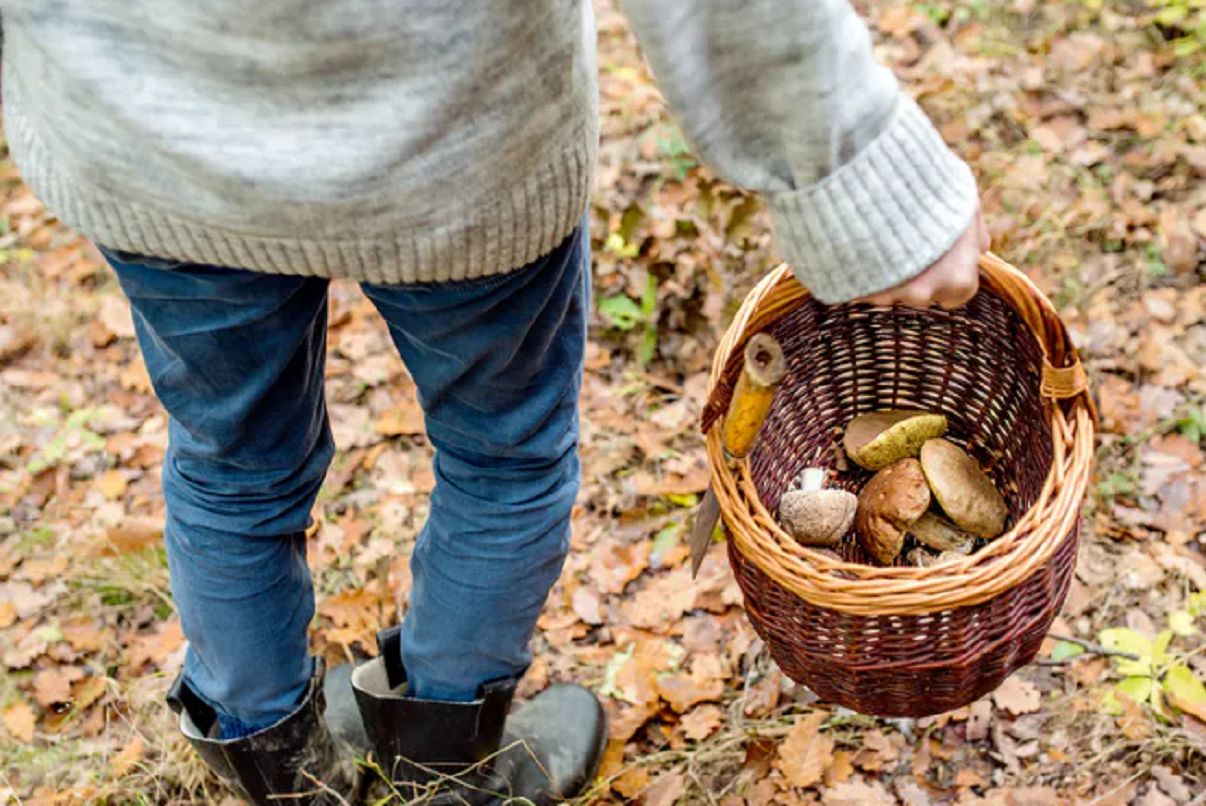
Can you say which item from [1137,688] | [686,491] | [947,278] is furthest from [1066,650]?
[947,278]

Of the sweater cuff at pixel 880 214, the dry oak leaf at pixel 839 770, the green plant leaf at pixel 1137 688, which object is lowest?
the green plant leaf at pixel 1137 688

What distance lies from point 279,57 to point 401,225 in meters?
0.22

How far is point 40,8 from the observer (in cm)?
114

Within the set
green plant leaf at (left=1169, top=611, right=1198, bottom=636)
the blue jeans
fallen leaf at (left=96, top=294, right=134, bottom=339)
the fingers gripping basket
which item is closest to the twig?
green plant leaf at (left=1169, top=611, right=1198, bottom=636)

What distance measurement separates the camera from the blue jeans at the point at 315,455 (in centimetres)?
144

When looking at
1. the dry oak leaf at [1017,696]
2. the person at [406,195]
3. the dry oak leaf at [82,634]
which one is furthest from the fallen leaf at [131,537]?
the dry oak leaf at [1017,696]

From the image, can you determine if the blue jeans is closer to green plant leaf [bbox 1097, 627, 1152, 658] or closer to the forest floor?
the forest floor

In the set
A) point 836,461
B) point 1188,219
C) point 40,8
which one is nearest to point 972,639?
point 836,461

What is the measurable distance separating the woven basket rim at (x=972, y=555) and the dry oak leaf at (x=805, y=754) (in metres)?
0.60

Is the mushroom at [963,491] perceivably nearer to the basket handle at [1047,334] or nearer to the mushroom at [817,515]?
the mushroom at [817,515]

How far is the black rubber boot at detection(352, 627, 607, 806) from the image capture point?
6.53ft

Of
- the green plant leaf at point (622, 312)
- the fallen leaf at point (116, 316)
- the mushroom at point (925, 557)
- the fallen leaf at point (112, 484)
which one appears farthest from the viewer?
the fallen leaf at point (116, 316)

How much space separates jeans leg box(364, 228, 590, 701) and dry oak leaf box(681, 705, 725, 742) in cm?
49

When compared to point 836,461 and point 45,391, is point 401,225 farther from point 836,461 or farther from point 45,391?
point 45,391
